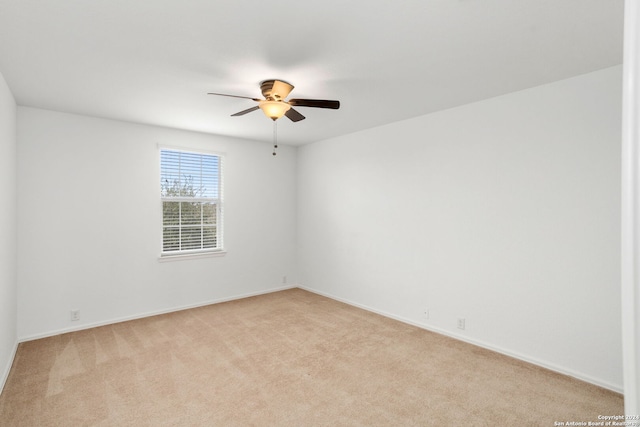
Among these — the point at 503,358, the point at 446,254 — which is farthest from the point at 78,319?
the point at 503,358

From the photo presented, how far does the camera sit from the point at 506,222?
10.8 feet

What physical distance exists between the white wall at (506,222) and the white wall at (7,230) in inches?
152

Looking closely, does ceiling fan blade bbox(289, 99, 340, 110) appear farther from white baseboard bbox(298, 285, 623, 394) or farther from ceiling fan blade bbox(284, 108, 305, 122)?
white baseboard bbox(298, 285, 623, 394)

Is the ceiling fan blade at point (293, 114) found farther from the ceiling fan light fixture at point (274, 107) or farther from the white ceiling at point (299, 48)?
the white ceiling at point (299, 48)

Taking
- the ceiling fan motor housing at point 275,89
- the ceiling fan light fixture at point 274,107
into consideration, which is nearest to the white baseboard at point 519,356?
the ceiling fan light fixture at point 274,107

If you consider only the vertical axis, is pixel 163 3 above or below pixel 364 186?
above

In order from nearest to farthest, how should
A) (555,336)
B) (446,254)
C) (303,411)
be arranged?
(303,411)
(555,336)
(446,254)

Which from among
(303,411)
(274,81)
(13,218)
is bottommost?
(303,411)

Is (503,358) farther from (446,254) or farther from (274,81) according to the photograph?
(274,81)

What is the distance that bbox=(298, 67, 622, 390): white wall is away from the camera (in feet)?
9.00

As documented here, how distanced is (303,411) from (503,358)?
2.06 meters

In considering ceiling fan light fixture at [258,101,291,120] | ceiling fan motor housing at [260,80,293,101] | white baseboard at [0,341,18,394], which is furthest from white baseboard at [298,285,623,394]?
white baseboard at [0,341,18,394]

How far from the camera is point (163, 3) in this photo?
1.86 m

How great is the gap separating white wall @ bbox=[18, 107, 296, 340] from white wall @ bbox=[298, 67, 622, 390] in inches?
76.9
